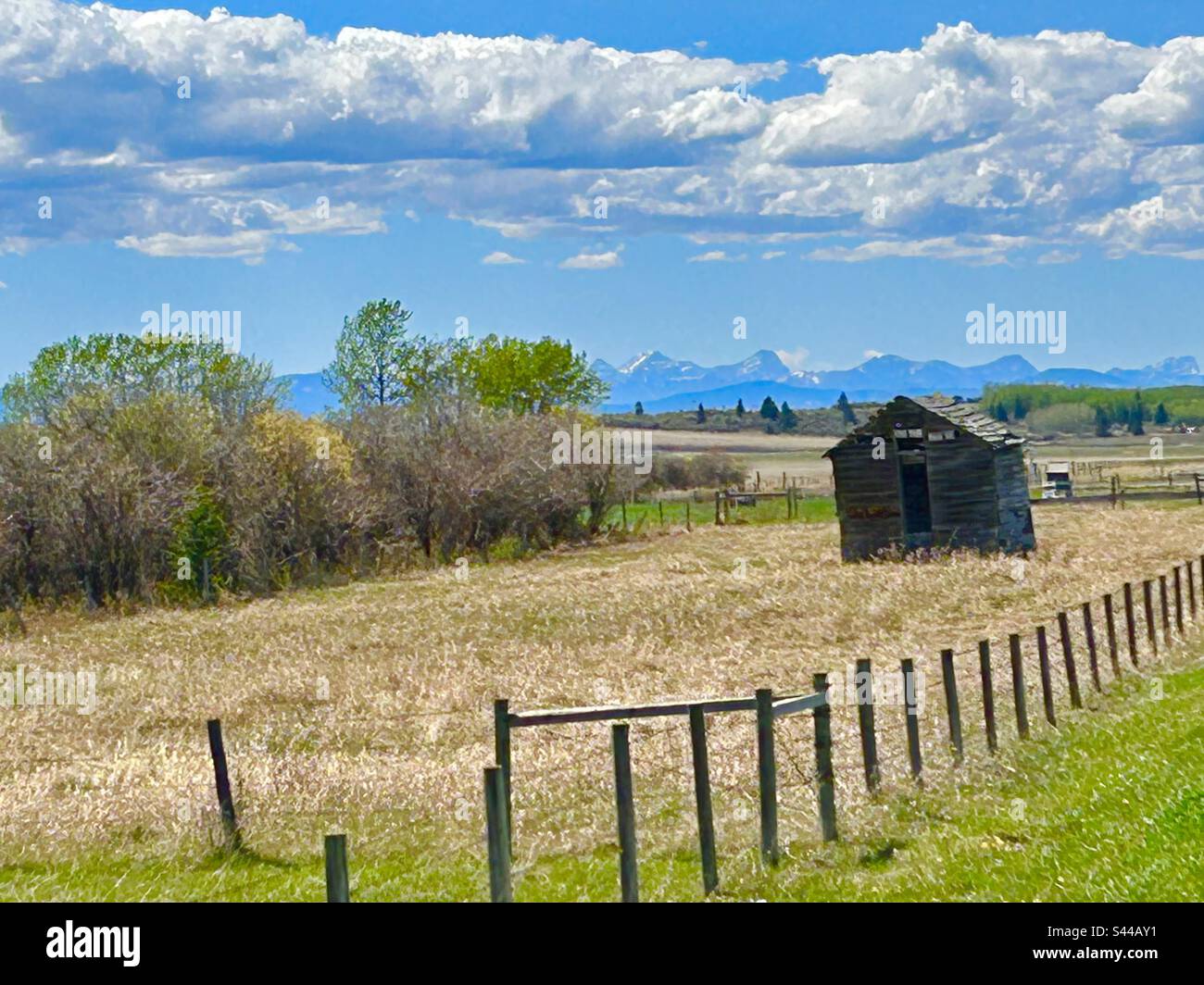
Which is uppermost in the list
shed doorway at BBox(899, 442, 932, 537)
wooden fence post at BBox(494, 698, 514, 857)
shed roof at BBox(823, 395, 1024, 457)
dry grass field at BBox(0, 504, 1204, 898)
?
shed roof at BBox(823, 395, 1024, 457)

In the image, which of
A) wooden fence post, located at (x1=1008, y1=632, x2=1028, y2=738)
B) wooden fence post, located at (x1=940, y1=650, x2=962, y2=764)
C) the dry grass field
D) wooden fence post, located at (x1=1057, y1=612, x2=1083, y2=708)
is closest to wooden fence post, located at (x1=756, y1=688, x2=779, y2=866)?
the dry grass field

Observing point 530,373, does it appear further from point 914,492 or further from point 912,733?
point 912,733

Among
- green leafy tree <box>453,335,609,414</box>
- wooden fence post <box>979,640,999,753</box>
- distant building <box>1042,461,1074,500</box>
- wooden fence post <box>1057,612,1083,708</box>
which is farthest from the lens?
green leafy tree <box>453,335,609,414</box>

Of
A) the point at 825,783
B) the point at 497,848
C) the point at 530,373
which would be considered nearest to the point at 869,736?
the point at 825,783

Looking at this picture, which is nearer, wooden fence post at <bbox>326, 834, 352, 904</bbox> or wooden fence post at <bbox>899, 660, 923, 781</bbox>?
wooden fence post at <bbox>326, 834, 352, 904</bbox>

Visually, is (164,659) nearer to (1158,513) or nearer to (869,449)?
(869,449)

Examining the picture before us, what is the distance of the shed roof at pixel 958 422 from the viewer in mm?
43094

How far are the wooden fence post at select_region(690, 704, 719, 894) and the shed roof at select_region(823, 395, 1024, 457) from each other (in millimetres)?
31825

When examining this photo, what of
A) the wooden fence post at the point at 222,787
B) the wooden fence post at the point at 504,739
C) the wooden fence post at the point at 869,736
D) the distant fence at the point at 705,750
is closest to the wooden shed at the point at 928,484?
the distant fence at the point at 705,750

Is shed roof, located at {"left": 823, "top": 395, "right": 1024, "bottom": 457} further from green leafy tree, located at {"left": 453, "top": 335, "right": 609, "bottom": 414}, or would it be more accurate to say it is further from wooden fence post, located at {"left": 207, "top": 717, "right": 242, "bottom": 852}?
green leafy tree, located at {"left": 453, "top": 335, "right": 609, "bottom": 414}

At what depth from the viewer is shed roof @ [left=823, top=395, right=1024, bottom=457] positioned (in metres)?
43.1

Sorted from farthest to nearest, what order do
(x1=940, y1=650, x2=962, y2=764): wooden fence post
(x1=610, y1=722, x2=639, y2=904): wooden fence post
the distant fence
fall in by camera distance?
(x1=940, y1=650, x2=962, y2=764): wooden fence post, (x1=610, y1=722, x2=639, y2=904): wooden fence post, the distant fence

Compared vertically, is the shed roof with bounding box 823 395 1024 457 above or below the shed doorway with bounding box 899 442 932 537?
above
